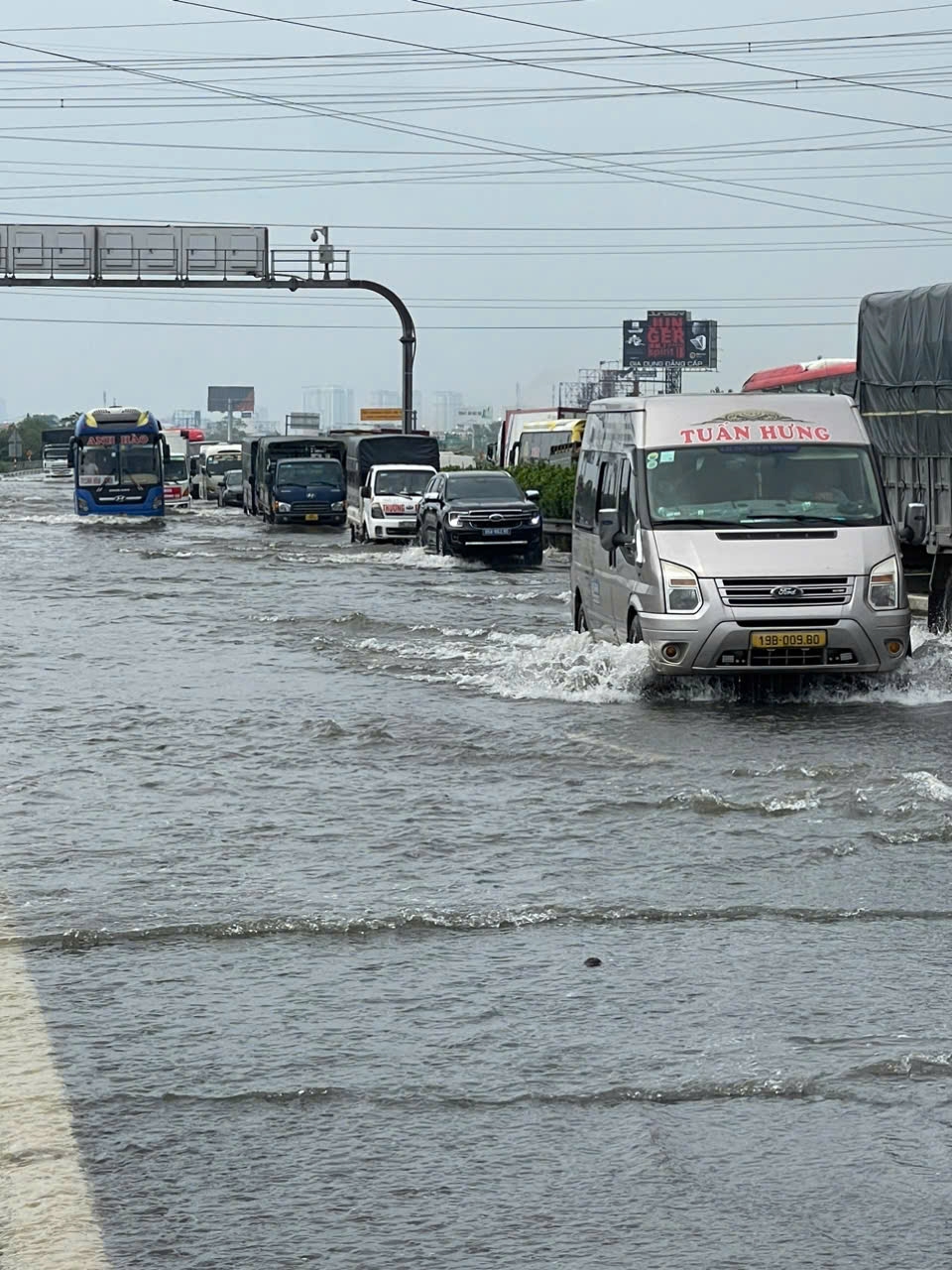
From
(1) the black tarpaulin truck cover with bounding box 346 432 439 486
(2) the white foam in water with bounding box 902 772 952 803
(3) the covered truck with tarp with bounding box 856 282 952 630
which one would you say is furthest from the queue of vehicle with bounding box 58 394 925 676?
(1) the black tarpaulin truck cover with bounding box 346 432 439 486

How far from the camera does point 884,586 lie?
15.3 m

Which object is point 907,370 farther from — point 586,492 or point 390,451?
point 390,451

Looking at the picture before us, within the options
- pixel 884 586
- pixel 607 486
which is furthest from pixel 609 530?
pixel 884 586

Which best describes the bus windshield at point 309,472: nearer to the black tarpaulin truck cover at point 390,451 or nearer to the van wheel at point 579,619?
the black tarpaulin truck cover at point 390,451

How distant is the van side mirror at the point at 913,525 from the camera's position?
1580 cm

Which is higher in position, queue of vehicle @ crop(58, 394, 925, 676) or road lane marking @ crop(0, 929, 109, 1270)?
queue of vehicle @ crop(58, 394, 925, 676)

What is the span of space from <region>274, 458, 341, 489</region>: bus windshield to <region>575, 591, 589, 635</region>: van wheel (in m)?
39.7

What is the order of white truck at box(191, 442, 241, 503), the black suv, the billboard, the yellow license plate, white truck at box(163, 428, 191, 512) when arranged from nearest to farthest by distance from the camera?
the yellow license plate, the black suv, white truck at box(163, 428, 191, 512), white truck at box(191, 442, 241, 503), the billboard

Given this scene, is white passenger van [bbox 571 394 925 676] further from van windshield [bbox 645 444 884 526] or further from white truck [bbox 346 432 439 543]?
white truck [bbox 346 432 439 543]

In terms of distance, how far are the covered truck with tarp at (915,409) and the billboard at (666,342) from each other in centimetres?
13666

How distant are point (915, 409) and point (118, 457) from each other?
138 feet

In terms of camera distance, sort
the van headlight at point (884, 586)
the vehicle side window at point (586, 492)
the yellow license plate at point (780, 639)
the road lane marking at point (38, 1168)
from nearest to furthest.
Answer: the road lane marking at point (38, 1168) → the yellow license plate at point (780, 639) → the van headlight at point (884, 586) → the vehicle side window at point (586, 492)

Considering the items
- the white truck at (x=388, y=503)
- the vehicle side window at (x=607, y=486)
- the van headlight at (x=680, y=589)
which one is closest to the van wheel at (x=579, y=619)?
the vehicle side window at (x=607, y=486)

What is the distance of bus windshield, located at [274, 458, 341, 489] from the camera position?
2299 inches
